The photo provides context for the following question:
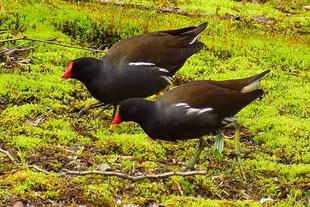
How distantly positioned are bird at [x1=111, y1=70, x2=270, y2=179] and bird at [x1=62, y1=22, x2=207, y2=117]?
3.41 feet

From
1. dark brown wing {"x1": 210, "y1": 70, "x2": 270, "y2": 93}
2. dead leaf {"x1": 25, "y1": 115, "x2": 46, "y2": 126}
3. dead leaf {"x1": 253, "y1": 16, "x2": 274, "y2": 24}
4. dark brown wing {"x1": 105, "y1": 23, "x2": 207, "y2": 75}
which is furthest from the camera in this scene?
dead leaf {"x1": 253, "y1": 16, "x2": 274, "y2": 24}

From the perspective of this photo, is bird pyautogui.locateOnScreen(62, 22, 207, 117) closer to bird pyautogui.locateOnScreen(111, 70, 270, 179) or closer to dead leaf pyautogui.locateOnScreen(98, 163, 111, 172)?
bird pyautogui.locateOnScreen(111, 70, 270, 179)

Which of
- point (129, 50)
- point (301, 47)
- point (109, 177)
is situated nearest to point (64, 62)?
point (129, 50)

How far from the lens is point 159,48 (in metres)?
7.35

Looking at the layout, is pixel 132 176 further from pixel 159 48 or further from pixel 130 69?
pixel 159 48

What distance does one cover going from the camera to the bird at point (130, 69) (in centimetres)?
692

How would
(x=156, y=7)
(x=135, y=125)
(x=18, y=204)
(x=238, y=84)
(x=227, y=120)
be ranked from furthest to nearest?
(x=156, y=7) < (x=135, y=125) < (x=238, y=84) < (x=227, y=120) < (x=18, y=204)

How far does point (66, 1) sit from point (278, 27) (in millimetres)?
4317

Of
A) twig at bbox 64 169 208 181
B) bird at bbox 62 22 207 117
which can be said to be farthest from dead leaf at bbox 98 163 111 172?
bird at bbox 62 22 207 117

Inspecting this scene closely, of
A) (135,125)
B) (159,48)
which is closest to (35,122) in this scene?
(135,125)

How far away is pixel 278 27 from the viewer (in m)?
11.7

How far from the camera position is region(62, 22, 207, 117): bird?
6.92 metres

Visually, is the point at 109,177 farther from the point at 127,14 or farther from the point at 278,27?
the point at 278,27

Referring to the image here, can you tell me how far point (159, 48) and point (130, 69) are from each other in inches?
24.4
